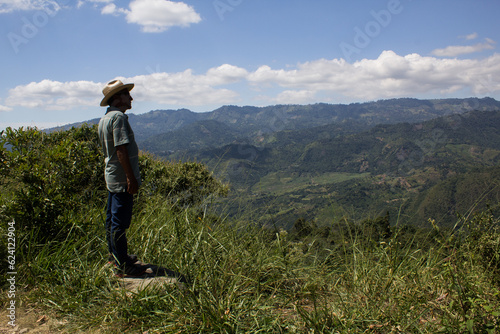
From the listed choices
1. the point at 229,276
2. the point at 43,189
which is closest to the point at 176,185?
the point at 43,189

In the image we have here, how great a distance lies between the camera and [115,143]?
10.4ft

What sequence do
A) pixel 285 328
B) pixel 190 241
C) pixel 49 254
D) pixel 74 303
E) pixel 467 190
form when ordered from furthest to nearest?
pixel 467 190, pixel 49 254, pixel 190 241, pixel 74 303, pixel 285 328

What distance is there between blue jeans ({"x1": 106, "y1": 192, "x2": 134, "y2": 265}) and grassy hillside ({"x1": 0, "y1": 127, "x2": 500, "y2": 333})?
0.20 meters

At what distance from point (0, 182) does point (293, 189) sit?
195 metres

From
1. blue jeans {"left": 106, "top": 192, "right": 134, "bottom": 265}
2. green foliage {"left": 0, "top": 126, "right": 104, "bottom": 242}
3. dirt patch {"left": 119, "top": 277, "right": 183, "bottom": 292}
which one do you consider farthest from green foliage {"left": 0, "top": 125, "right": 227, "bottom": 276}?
dirt patch {"left": 119, "top": 277, "right": 183, "bottom": 292}

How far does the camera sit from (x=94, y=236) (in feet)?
11.7

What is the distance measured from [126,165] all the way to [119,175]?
188 mm

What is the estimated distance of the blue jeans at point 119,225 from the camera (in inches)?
124

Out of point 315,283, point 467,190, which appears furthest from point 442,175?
point 315,283

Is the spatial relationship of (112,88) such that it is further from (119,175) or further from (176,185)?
(176,185)

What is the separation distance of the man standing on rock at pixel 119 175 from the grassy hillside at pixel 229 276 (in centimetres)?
22

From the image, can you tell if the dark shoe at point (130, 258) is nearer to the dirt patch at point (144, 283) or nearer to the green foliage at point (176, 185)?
the dirt patch at point (144, 283)

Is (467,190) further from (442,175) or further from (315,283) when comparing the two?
(315,283)

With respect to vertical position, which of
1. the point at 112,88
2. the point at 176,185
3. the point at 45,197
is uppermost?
the point at 112,88
